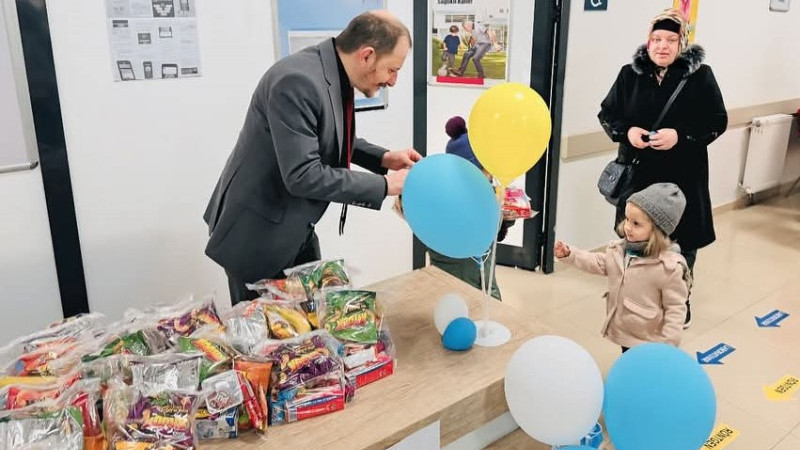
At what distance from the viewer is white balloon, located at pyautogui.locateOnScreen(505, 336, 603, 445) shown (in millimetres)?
1113

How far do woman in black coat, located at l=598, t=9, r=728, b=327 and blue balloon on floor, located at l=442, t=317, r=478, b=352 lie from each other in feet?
5.97

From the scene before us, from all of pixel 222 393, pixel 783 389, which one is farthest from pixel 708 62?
pixel 222 393

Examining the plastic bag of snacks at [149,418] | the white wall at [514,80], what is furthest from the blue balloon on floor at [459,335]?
the white wall at [514,80]

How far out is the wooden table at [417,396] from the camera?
1219mm

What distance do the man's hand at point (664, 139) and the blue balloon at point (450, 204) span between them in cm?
174

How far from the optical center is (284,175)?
5.39 feet

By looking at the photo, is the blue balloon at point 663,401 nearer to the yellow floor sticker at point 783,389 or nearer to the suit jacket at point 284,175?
the suit jacket at point 284,175

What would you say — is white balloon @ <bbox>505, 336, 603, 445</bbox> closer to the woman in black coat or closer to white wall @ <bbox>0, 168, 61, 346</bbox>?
white wall @ <bbox>0, 168, 61, 346</bbox>

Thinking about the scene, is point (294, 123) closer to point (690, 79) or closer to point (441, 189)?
point (441, 189)

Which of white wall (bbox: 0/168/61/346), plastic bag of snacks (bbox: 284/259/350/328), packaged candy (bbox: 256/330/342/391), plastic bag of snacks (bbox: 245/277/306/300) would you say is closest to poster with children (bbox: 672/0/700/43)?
plastic bag of snacks (bbox: 284/259/350/328)

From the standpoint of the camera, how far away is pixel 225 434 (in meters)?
1.20

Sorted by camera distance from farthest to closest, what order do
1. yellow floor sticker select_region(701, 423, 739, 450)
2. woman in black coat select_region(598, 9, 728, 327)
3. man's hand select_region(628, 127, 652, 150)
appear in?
man's hand select_region(628, 127, 652, 150) → woman in black coat select_region(598, 9, 728, 327) → yellow floor sticker select_region(701, 423, 739, 450)

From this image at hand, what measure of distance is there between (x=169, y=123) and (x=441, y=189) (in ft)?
4.69

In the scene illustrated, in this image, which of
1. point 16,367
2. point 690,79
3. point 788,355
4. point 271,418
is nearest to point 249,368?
point 271,418
